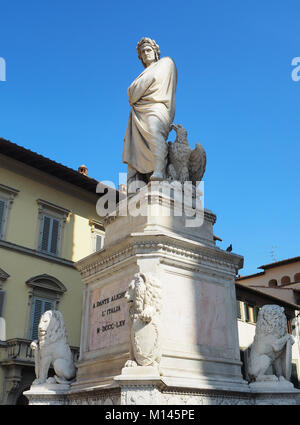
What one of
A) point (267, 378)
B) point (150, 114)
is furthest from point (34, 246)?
point (267, 378)

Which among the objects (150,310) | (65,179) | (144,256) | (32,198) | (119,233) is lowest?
(150,310)

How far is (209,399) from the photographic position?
570 centimetres

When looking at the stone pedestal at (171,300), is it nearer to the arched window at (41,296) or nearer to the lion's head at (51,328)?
the lion's head at (51,328)

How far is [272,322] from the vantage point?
6.47 meters

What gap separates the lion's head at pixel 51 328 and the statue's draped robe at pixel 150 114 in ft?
8.65

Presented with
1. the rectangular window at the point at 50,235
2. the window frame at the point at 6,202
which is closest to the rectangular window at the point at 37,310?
the rectangular window at the point at 50,235

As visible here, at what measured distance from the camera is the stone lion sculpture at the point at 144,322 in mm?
5410

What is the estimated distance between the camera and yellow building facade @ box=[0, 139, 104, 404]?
17516 millimetres

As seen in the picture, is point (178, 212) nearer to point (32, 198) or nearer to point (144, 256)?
point (144, 256)

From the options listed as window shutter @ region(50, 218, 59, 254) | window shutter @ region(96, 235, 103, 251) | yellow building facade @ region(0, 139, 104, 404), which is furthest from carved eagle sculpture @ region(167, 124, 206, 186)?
window shutter @ region(96, 235, 103, 251)

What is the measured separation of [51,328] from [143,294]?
2.17 meters

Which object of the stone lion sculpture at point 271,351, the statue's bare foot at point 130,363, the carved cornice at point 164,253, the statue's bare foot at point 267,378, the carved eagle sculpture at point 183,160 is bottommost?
the statue's bare foot at point 267,378

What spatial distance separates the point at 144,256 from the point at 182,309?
847mm
